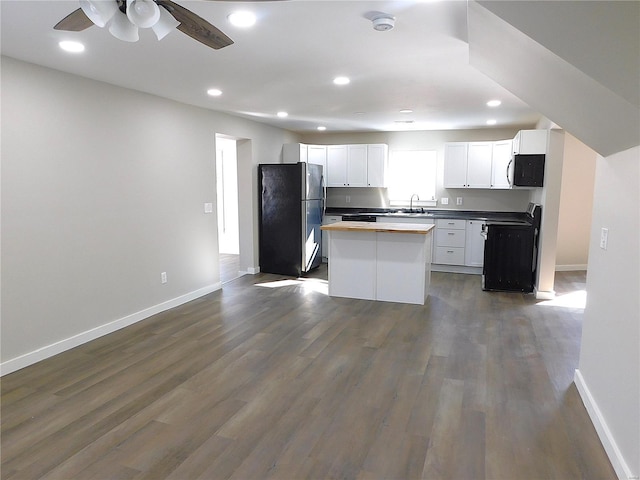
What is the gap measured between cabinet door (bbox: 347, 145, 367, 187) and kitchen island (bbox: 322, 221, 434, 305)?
255 cm

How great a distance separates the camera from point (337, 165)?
304 inches

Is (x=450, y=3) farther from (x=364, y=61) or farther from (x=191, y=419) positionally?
(x=191, y=419)

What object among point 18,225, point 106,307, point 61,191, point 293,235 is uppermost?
point 61,191

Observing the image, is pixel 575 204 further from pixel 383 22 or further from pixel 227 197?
pixel 227 197

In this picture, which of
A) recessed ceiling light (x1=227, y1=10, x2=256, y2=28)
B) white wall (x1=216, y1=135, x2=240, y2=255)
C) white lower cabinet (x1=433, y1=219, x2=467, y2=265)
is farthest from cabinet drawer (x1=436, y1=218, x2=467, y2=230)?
recessed ceiling light (x1=227, y1=10, x2=256, y2=28)

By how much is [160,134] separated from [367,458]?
3.90 m

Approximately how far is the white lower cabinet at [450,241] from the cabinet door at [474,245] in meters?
0.06

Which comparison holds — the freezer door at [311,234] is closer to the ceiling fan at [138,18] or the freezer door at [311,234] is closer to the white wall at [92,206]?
the white wall at [92,206]

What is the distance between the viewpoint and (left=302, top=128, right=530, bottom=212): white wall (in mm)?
7074

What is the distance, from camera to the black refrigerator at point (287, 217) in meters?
6.41

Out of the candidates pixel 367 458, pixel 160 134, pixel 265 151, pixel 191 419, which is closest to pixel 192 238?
pixel 160 134

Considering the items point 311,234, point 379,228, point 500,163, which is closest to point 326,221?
point 311,234

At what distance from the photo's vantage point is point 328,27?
2.51 metres

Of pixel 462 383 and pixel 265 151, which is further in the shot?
pixel 265 151
